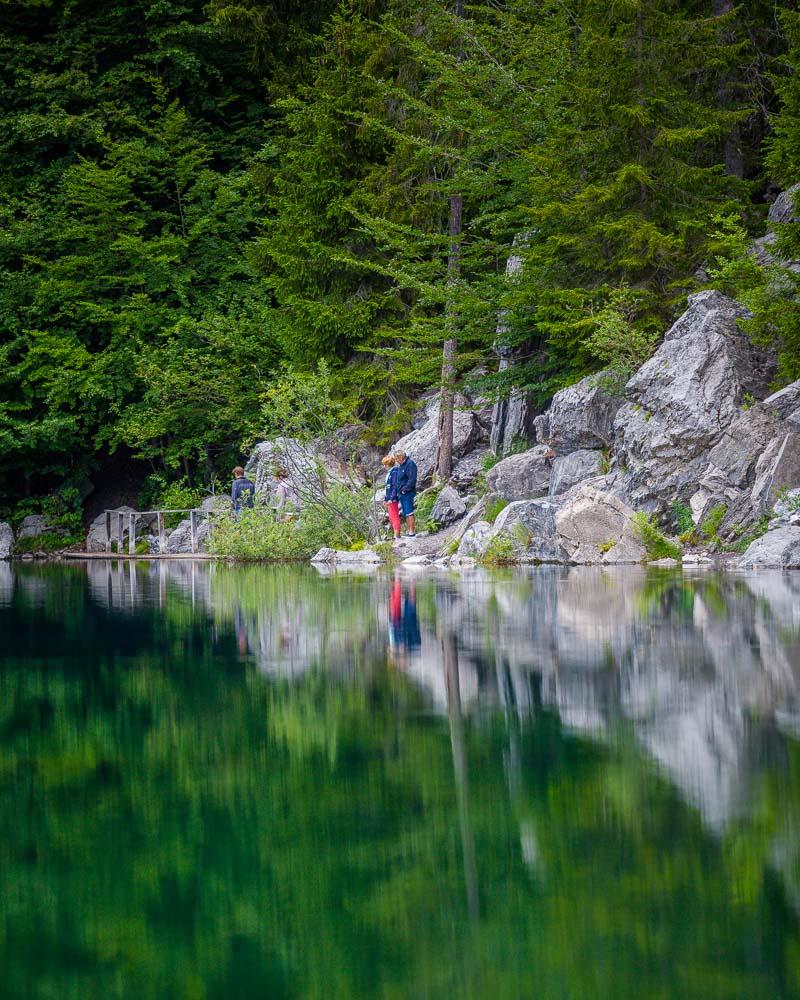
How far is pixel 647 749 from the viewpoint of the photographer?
366 cm

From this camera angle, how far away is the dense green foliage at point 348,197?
22266mm

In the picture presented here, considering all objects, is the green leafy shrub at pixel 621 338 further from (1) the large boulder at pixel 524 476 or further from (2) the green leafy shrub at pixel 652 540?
(2) the green leafy shrub at pixel 652 540

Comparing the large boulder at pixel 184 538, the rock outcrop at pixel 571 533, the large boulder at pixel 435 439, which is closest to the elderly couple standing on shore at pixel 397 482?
the rock outcrop at pixel 571 533

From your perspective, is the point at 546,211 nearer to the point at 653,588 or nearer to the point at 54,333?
the point at 653,588

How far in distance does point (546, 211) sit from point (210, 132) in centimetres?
2177

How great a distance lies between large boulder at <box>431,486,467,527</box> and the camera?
78.8 ft

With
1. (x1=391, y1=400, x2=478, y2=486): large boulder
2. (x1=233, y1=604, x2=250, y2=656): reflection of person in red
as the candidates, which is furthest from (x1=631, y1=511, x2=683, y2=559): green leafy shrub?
(x1=391, y1=400, x2=478, y2=486): large boulder

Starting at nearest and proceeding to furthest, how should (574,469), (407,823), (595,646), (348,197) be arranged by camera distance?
1. (407,823)
2. (595,646)
3. (574,469)
4. (348,197)

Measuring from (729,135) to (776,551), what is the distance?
518 inches

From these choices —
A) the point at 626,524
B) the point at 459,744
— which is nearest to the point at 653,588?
the point at 626,524

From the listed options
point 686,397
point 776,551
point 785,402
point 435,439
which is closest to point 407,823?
point 776,551

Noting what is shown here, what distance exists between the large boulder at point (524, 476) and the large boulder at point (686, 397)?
2.58 meters

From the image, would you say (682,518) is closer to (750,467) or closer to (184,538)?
(750,467)

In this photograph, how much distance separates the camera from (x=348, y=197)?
105 feet
